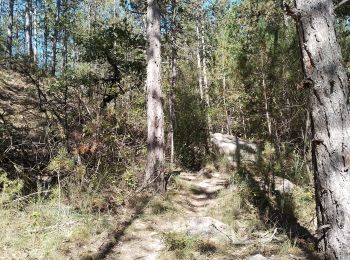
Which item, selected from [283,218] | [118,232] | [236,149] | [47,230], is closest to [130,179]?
[118,232]

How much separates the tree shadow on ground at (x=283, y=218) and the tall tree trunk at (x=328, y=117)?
1265mm

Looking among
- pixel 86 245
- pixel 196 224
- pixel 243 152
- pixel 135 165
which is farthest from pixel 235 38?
pixel 86 245

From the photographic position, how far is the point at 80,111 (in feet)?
23.6

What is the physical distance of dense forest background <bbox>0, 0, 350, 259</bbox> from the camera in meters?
6.17

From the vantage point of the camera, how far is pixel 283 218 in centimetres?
624

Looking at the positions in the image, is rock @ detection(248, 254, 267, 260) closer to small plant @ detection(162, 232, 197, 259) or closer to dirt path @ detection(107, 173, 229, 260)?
small plant @ detection(162, 232, 197, 259)

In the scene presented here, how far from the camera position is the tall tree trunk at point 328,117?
3.55m

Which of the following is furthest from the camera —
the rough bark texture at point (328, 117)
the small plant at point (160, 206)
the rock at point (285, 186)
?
the rock at point (285, 186)

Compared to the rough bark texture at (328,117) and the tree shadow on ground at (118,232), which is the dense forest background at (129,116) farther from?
the rough bark texture at (328,117)

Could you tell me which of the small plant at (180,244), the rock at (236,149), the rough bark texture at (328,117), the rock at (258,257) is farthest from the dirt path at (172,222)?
the rough bark texture at (328,117)

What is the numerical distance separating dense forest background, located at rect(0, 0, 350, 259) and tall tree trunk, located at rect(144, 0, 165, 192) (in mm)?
375

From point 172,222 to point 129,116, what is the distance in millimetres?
3131

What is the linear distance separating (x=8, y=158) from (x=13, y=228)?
181 centimetres

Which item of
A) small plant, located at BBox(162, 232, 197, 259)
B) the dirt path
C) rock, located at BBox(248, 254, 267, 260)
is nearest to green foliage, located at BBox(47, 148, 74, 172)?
the dirt path
